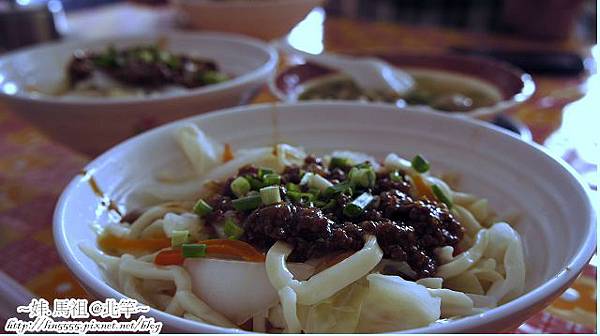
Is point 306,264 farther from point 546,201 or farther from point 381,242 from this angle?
point 546,201

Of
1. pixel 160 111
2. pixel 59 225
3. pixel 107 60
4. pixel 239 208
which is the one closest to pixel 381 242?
pixel 239 208

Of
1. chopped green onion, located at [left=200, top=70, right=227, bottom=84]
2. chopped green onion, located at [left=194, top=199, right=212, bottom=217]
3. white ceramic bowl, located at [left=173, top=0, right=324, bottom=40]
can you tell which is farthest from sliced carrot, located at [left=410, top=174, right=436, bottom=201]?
white ceramic bowl, located at [left=173, top=0, right=324, bottom=40]

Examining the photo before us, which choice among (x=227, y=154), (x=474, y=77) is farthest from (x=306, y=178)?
(x=474, y=77)

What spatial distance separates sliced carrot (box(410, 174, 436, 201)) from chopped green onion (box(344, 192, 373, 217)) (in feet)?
0.41

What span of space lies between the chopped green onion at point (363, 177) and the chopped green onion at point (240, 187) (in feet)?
0.52

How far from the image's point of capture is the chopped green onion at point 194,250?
802mm

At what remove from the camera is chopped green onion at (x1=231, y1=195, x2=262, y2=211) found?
0.82m

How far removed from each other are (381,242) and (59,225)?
45 centimetres

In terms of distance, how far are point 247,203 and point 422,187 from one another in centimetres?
29

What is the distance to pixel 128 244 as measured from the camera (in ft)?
2.98

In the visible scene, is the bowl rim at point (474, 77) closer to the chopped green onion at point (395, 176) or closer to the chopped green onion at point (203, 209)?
the chopped green onion at point (395, 176)

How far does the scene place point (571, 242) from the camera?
765 millimetres

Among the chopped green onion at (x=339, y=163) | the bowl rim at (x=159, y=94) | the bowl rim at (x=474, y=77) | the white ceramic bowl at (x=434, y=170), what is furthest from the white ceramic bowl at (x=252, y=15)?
the chopped green onion at (x=339, y=163)

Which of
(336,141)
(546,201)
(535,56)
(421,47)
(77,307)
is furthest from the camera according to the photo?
(421,47)
